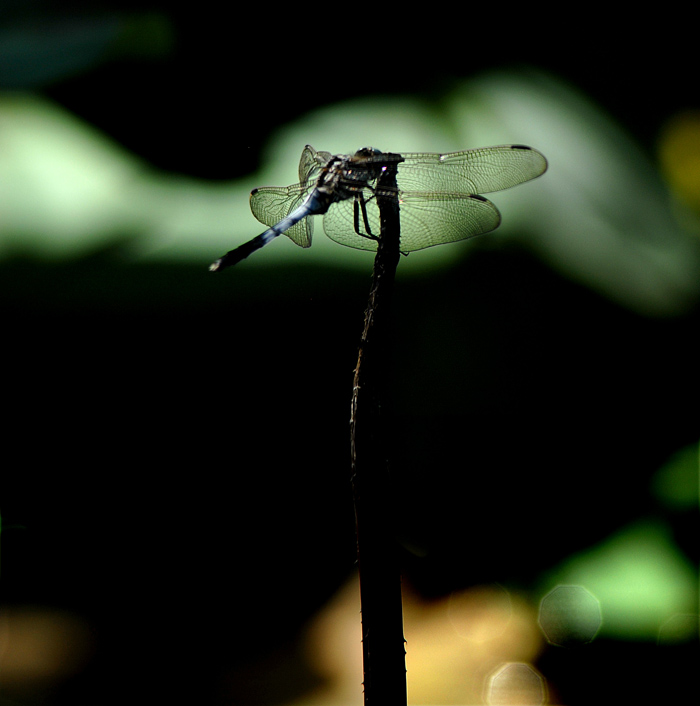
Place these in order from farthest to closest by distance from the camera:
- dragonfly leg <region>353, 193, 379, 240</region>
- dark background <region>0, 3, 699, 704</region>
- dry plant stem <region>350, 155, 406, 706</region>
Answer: dark background <region>0, 3, 699, 704</region>
dragonfly leg <region>353, 193, 379, 240</region>
dry plant stem <region>350, 155, 406, 706</region>

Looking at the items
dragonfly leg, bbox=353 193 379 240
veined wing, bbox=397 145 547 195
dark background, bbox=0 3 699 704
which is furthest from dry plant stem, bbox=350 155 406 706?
dark background, bbox=0 3 699 704

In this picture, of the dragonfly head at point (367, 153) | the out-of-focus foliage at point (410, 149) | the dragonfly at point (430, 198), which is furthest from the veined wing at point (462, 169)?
the out-of-focus foliage at point (410, 149)

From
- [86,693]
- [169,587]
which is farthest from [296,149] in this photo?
[86,693]

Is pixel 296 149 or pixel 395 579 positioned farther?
pixel 296 149

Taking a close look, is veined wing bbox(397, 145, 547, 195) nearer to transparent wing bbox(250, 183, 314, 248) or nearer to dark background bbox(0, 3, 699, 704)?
transparent wing bbox(250, 183, 314, 248)

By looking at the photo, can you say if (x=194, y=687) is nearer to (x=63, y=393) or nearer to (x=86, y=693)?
(x=86, y=693)

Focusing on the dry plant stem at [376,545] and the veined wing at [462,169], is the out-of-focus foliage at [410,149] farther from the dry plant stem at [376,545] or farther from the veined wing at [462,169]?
the dry plant stem at [376,545]

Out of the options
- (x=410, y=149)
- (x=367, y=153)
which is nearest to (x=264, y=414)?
(x=410, y=149)
